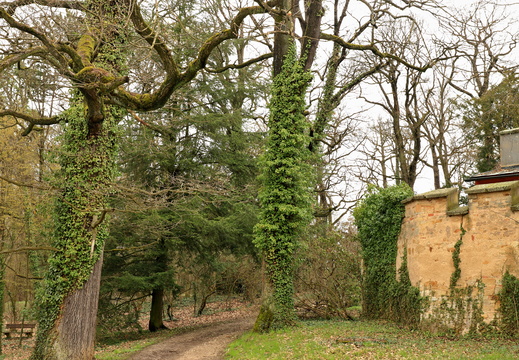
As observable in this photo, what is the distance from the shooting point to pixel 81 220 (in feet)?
34.4

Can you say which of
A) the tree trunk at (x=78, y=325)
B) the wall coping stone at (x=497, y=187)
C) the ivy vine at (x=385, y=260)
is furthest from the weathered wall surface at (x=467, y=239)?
the tree trunk at (x=78, y=325)

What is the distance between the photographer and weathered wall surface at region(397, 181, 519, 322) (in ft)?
32.4

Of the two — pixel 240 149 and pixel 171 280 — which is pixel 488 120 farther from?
pixel 171 280

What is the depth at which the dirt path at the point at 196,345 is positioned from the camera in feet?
36.6

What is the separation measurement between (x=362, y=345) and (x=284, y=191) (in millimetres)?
5062

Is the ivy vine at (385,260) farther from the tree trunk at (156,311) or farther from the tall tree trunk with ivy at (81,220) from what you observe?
the tall tree trunk with ivy at (81,220)

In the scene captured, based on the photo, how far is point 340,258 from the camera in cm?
1591

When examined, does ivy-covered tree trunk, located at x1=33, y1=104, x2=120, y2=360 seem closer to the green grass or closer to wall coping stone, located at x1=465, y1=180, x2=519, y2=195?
the green grass

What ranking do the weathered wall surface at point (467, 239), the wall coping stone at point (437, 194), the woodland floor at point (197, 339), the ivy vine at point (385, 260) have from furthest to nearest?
1. the ivy vine at point (385, 260)
2. the woodland floor at point (197, 339)
3. the wall coping stone at point (437, 194)
4. the weathered wall surface at point (467, 239)

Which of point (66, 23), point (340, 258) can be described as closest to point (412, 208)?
point (340, 258)

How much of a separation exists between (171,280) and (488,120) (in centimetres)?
1680

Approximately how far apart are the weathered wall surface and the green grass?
112cm

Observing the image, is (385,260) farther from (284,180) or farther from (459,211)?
(284,180)

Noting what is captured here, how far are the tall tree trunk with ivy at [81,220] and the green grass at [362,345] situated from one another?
12.0 ft
